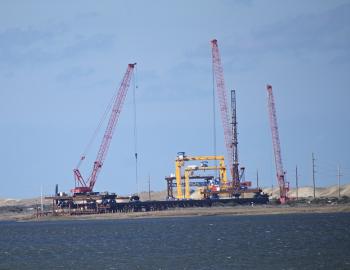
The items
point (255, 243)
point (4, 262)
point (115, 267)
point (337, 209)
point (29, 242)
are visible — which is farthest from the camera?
point (337, 209)

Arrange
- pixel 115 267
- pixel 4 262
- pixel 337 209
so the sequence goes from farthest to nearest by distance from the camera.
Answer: pixel 337 209
pixel 4 262
pixel 115 267

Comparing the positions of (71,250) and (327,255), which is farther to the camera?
(71,250)

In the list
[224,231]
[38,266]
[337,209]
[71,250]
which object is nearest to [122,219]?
[337,209]

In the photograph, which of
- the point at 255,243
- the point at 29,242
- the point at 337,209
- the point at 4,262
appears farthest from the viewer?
the point at 337,209

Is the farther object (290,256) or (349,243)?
(349,243)

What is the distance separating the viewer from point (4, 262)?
2995 inches

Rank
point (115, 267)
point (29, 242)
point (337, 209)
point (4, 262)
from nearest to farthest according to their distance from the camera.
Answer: point (115, 267), point (4, 262), point (29, 242), point (337, 209)

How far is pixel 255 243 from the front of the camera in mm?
86375

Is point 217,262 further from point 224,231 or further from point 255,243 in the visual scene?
point 224,231

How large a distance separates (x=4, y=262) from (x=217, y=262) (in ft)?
62.4

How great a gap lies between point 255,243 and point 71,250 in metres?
17.3

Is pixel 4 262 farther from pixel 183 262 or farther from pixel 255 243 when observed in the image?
pixel 255 243

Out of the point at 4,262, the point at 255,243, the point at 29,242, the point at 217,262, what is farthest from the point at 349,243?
the point at 29,242

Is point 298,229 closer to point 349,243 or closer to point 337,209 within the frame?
point 349,243
